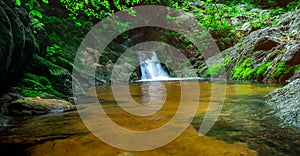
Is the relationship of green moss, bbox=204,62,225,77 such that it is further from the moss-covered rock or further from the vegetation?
the moss-covered rock

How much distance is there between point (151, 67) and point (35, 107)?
1025cm

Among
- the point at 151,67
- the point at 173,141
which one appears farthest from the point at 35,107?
the point at 151,67

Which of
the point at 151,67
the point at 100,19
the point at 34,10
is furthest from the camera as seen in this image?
the point at 151,67

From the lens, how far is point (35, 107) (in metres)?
3.01

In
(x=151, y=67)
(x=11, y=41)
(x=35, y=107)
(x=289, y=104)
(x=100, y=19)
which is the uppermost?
(x=100, y=19)

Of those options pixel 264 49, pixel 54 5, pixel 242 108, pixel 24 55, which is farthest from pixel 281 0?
pixel 24 55

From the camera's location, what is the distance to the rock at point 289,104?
209cm

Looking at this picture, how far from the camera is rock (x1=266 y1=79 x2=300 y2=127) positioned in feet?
6.86

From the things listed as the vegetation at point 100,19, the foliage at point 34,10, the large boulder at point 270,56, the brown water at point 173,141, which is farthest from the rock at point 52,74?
the large boulder at point 270,56

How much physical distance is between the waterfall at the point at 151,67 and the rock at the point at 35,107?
8.71 m

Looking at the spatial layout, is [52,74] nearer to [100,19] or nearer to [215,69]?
[100,19]

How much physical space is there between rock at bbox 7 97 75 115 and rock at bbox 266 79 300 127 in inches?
113

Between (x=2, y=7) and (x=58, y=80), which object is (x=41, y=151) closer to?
(x=2, y=7)

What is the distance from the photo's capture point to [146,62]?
509 inches
